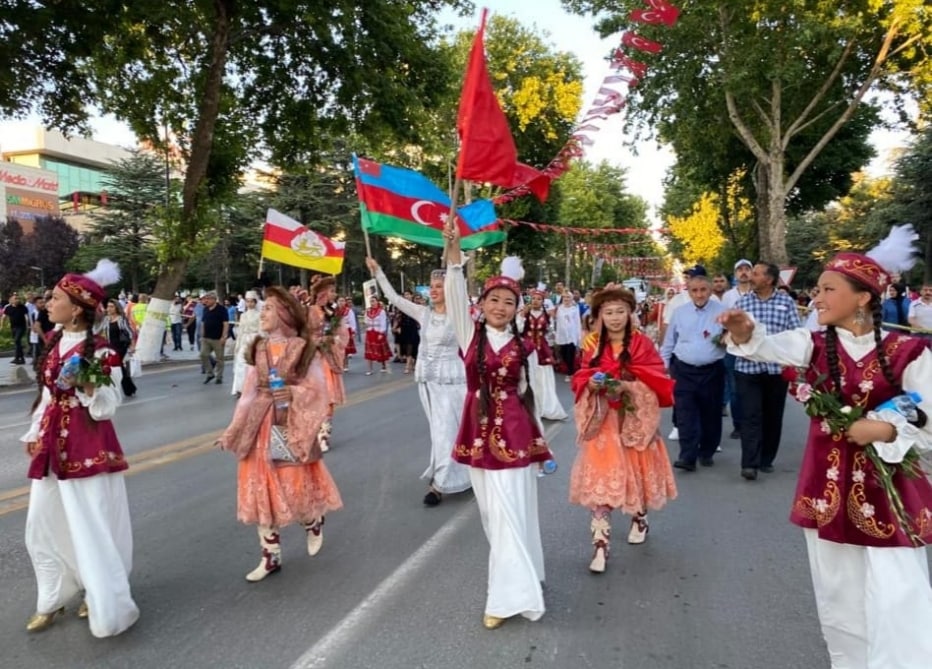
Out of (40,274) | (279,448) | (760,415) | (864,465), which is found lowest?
(760,415)

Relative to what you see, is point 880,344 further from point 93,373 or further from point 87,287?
point 87,287

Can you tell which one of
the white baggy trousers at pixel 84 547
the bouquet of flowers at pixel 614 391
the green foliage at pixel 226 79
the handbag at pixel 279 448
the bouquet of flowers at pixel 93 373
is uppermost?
the green foliage at pixel 226 79

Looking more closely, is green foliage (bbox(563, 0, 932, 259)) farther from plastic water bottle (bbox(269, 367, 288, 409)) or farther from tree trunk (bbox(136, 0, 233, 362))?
plastic water bottle (bbox(269, 367, 288, 409))

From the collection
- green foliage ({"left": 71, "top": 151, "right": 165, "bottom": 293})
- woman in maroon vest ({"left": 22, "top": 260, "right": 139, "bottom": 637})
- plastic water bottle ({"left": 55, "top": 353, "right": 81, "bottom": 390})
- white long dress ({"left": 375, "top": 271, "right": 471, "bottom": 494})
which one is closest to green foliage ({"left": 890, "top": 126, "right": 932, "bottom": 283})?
white long dress ({"left": 375, "top": 271, "right": 471, "bottom": 494})

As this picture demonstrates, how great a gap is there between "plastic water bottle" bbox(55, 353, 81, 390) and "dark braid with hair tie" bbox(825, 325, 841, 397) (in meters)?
3.54

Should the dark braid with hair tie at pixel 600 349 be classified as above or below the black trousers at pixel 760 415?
above

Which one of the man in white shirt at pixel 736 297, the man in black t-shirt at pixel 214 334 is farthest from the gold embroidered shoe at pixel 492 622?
the man in black t-shirt at pixel 214 334

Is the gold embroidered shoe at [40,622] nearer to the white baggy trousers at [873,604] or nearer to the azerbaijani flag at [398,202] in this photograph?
the white baggy trousers at [873,604]

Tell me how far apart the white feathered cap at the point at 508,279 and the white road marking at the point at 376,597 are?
5.91 feet

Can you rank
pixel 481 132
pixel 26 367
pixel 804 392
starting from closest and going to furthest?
pixel 804 392
pixel 481 132
pixel 26 367

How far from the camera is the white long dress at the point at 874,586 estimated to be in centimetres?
260

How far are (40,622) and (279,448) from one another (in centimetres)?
150

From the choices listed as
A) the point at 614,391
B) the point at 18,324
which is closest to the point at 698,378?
the point at 614,391

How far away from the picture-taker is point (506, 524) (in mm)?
3730
